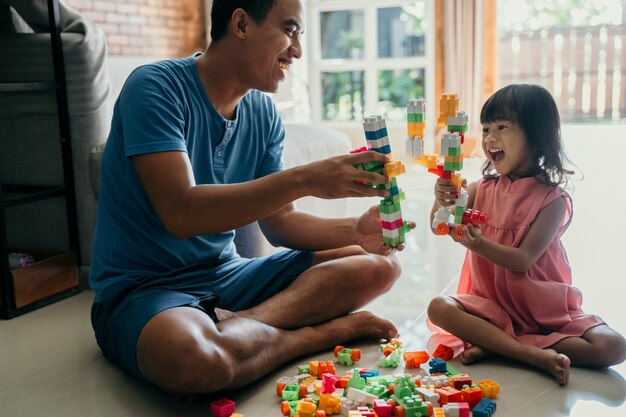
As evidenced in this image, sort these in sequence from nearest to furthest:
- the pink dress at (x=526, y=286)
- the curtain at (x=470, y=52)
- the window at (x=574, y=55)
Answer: the pink dress at (x=526, y=286)
the curtain at (x=470, y=52)
the window at (x=574, y=55)

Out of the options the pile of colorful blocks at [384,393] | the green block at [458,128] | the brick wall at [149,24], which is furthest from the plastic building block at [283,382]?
the brick wall at [149,24]

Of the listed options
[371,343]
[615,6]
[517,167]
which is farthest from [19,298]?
[615,6]

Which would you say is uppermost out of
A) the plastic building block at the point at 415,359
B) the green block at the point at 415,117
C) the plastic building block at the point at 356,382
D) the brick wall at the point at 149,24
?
the brick wall at the point at 149,24

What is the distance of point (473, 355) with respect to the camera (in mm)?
1736

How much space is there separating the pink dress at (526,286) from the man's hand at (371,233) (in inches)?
10.4

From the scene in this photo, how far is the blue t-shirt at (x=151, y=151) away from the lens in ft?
5.12

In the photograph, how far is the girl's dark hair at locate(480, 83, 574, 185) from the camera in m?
1.79

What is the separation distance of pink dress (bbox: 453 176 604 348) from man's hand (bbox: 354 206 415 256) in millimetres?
265

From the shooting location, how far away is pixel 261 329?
64.9 inches

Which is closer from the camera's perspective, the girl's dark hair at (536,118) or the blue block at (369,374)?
the blue block at (369,374)

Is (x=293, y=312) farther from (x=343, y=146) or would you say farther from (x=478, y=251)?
(x=343, y=146)

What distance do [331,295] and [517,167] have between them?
61cm

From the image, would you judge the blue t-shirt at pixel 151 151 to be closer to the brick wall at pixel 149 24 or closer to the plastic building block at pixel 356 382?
the plastic building block at pixel 356 382

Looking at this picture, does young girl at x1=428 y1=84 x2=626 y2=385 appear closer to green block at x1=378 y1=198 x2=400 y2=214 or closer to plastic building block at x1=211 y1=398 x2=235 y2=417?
green block at x1=378 y1=198 x2=400 y2=214
